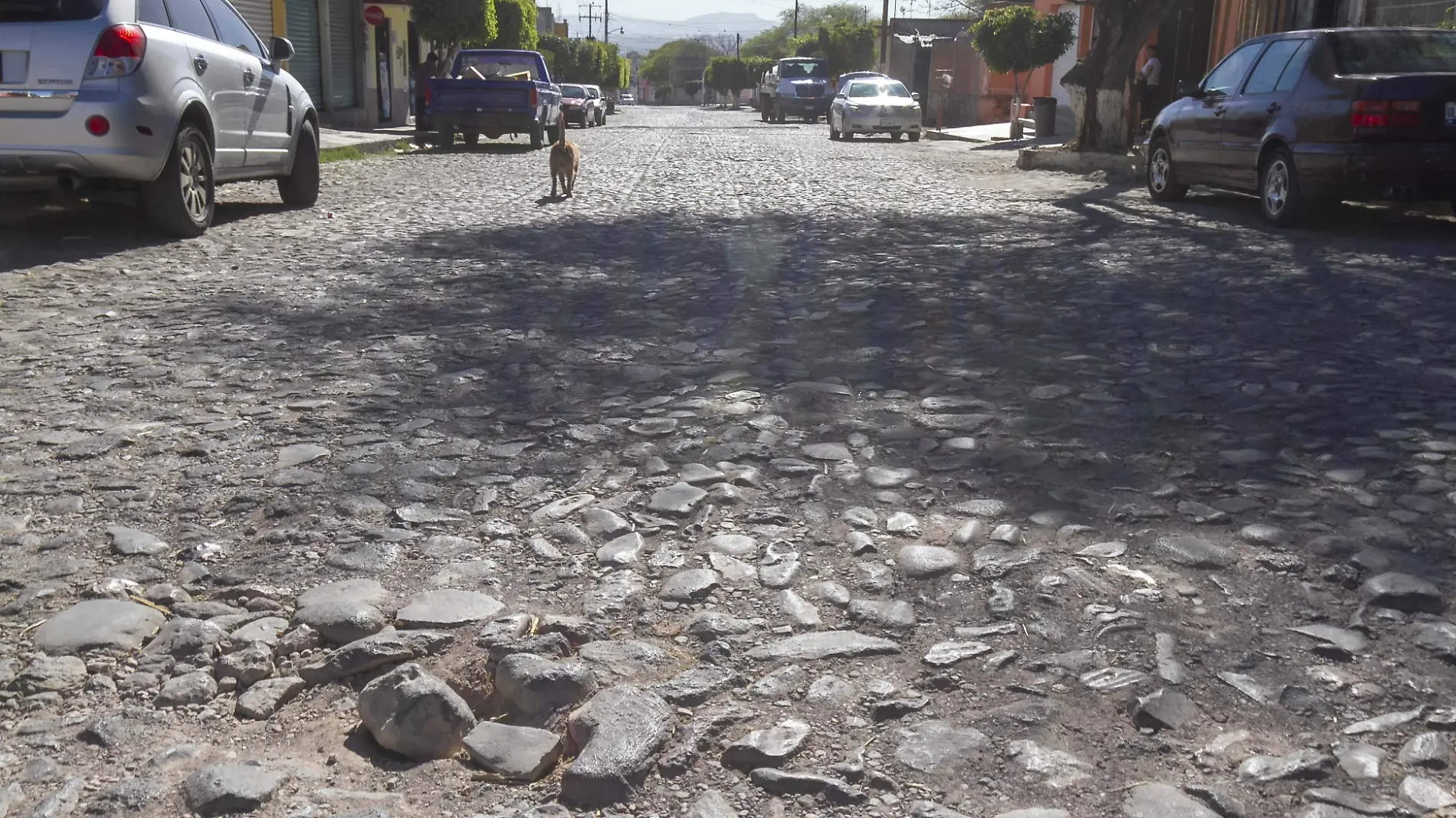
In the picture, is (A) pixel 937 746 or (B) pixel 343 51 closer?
(A) pixel 937 746

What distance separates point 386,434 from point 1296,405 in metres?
3.32

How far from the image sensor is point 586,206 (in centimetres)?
1261

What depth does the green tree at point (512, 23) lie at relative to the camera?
42.9 metres

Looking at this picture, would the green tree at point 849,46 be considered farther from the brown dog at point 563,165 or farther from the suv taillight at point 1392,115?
the suv taillight at point 1392,115

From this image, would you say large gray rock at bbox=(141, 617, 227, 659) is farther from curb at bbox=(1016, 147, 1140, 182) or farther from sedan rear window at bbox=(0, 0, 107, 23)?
curb at bbox=(1016, 147, 1140, 182)

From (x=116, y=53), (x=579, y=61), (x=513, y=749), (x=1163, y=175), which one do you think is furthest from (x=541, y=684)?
(x=579, y=61)

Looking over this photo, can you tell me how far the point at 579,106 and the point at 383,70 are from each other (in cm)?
812

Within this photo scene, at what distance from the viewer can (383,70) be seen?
114 feet

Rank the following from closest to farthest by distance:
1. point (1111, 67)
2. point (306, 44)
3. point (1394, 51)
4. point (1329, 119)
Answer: point (1329, 119)
point (1394, 51)
point (1111, 67)
point (306, 44)

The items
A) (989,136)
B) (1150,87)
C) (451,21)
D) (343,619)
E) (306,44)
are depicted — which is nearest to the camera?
(343,619)

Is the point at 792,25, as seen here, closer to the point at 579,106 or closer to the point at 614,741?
the point at 579,106

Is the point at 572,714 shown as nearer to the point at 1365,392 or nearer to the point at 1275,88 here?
the point at 1365,392

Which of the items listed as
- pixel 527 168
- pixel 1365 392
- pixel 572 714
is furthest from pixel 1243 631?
pixel 527 168

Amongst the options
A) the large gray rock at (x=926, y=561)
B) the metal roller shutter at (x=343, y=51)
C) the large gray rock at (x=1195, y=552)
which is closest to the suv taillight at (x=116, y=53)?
the large gray rock at (x=926, y=561)
